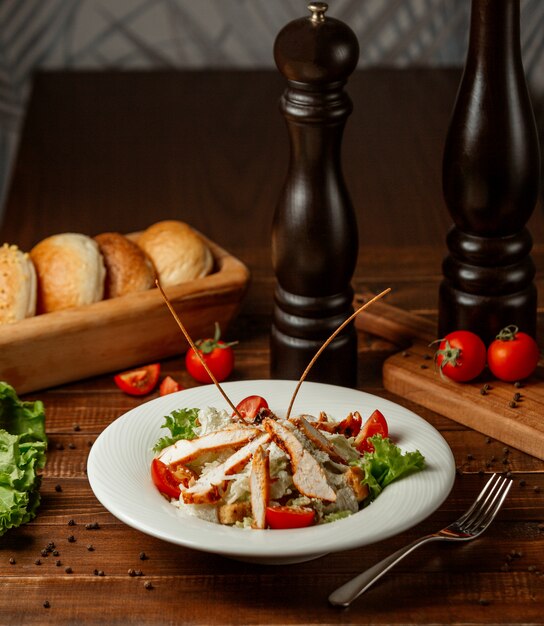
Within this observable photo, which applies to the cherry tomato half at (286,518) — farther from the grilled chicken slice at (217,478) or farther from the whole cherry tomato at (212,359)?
the whole cherry tomato at (212,359)

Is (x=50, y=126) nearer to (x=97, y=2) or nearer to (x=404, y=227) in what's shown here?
(x=97, y=2)

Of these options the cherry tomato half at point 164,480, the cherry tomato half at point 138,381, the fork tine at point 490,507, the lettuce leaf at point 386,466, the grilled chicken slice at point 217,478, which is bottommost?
the cherry tomato half at point 138,381

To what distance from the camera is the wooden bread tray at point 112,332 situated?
2.20 m

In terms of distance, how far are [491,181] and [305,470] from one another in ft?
2.74

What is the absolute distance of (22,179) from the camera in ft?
12.0

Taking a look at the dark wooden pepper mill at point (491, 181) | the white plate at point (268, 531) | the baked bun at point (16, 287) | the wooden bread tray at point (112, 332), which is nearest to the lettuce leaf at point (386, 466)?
the white plate at point (268, 531)

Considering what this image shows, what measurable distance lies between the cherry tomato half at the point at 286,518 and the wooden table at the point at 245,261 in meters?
0.12

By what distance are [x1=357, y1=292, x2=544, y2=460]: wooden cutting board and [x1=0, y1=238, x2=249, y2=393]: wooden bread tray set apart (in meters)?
0.44

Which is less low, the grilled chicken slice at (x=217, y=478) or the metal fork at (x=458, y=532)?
the grilled chicken slice at (x=217, y=478)

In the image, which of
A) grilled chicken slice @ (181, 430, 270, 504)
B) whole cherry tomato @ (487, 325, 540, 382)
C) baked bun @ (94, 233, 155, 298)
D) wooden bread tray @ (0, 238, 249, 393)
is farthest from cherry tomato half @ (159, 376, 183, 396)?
whole cherry tomato @ (487, 325, 540, 382)

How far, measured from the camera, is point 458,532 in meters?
1.72

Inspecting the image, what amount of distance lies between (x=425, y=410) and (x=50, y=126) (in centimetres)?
259

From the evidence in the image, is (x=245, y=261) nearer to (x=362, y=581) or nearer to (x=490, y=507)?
(x=490, y=507)

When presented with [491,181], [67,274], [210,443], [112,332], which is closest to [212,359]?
[112,332]
